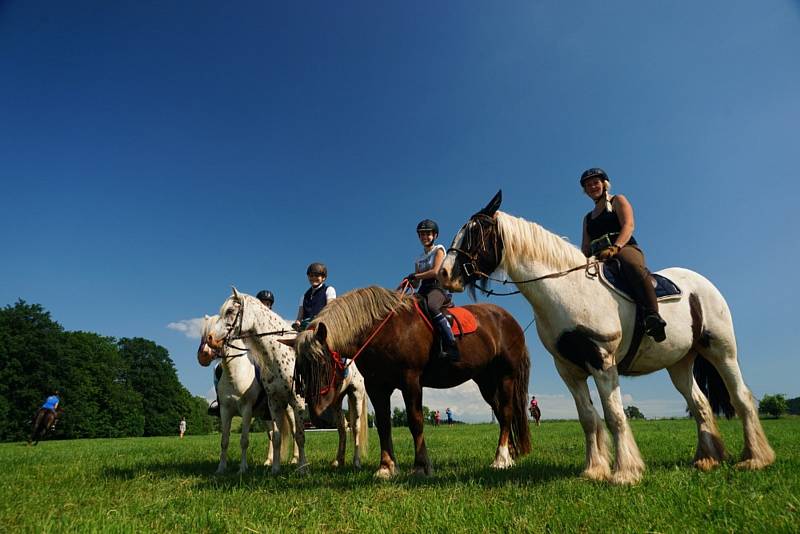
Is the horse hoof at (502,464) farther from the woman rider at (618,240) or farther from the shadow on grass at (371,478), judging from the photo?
the woman rider at (618,240)

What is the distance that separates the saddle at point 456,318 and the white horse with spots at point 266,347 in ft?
8.35

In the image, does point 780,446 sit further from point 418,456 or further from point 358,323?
point 358,323

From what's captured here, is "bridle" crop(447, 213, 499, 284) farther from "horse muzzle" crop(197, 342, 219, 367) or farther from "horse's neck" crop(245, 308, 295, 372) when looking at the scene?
"horse muzzle" crop(197, 342, 219, 367)

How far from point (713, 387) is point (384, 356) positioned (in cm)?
503

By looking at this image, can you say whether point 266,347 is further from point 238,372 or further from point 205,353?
point 238,372

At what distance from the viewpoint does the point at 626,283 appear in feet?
17.5

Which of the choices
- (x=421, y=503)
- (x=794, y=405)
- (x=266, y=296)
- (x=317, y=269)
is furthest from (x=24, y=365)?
(x=794, y=405)

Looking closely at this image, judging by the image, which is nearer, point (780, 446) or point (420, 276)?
point (420, 276)

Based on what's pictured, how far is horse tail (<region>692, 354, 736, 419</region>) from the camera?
6.48 meters

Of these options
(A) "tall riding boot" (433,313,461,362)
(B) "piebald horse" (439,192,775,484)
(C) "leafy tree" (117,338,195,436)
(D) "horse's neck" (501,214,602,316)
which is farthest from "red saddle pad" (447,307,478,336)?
(C) "leafy tree" (117,338,195,436)

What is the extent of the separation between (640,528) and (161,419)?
59.3 m

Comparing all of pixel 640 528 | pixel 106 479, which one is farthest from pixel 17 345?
pixel 640 528

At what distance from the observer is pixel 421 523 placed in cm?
351

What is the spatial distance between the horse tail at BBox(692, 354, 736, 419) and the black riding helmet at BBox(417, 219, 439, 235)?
4.61 m
